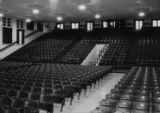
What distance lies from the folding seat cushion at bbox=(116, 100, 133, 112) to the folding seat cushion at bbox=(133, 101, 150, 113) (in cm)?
13

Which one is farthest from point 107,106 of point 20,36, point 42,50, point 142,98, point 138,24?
point 20,36

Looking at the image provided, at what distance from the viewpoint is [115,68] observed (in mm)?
16938

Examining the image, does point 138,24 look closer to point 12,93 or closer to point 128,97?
point 128,97

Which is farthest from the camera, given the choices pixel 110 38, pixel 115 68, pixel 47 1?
pixel 110 38

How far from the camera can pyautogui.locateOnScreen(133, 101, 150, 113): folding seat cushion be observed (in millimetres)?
4349

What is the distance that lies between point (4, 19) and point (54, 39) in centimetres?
621

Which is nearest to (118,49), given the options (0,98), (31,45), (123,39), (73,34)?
(123,39)

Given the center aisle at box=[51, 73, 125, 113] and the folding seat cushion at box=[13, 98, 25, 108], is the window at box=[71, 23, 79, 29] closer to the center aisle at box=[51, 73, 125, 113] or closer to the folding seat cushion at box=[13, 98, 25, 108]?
the center aisle at box=[51, 73, 125, 113]

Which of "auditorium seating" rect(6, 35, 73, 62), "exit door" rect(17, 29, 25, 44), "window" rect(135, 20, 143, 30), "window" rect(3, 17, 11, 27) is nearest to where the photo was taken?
"auditorium seating" rect(6, 35, 73, 62)

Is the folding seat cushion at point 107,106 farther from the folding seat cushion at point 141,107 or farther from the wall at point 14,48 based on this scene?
the wall at point 14,48

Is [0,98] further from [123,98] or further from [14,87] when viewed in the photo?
[123,98]

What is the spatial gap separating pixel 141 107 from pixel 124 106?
37cm

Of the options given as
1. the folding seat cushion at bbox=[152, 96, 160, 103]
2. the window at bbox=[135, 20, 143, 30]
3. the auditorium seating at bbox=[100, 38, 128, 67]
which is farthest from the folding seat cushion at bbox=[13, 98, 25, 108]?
the window at bbox=[135, 20, 143, 30]

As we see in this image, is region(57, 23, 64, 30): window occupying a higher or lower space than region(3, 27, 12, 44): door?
higher
